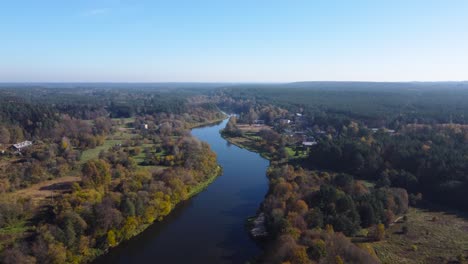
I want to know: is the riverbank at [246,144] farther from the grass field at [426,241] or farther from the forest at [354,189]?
the grass field at [426,241]

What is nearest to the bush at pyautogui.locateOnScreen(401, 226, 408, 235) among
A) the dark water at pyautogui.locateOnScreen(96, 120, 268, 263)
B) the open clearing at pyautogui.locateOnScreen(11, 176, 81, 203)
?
the dark water at pyautogui.locateOnScreen(96, 120, 268, 263)

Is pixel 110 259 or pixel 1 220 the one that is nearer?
pixel 110 259

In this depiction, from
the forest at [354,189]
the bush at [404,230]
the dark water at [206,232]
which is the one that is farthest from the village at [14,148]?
the bush at [404,230]

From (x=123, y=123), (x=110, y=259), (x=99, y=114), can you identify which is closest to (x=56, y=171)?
(x=110, y=259)

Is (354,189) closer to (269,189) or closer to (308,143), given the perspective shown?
(269,189)

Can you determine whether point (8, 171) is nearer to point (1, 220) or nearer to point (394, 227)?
point (1, 220)

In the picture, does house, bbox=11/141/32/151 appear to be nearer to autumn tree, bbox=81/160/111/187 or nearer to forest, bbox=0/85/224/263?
forest, bbox=0/85/224/263
